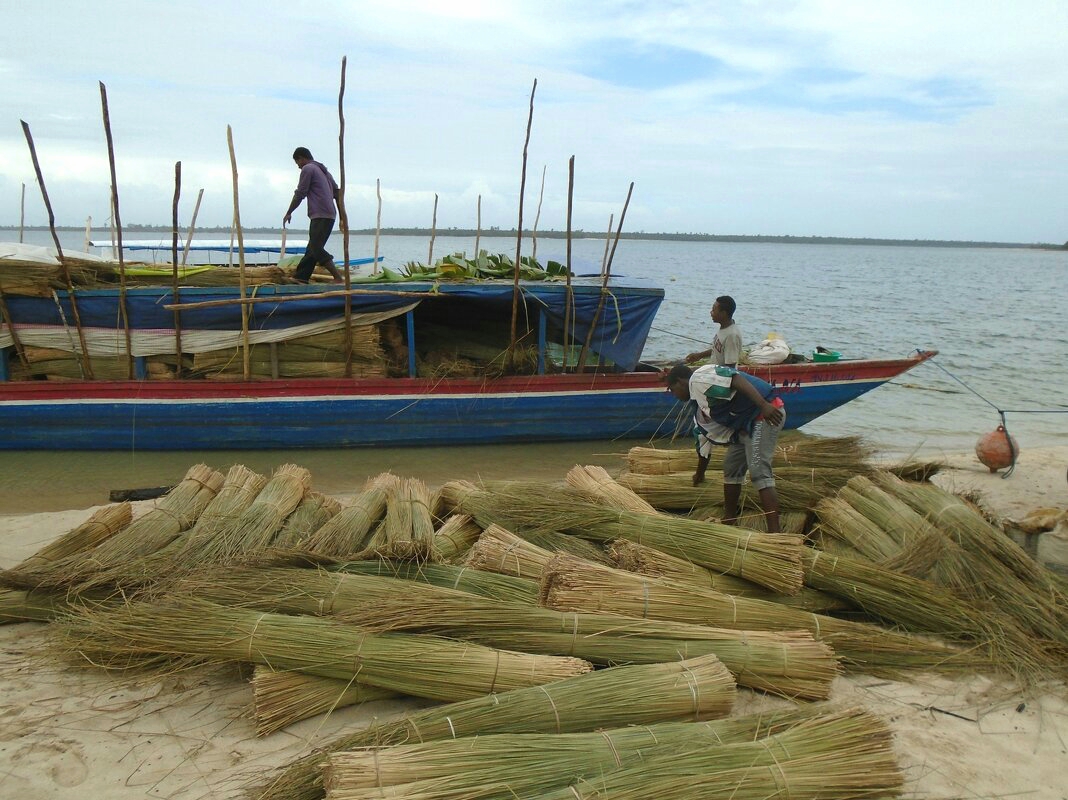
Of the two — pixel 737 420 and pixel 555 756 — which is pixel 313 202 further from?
pixel 555 756

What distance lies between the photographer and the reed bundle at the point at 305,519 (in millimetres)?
5043

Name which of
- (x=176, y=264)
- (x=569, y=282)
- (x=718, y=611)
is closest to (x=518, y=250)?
(x=569, y=282)

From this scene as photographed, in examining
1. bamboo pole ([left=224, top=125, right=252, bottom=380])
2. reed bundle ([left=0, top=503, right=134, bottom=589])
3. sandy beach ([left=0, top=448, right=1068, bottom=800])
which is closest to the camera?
sandy beach ([left=0, top=448, right=1068, bottom=800])

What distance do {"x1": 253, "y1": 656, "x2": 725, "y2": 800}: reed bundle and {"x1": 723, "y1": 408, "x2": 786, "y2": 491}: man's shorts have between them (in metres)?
2.18

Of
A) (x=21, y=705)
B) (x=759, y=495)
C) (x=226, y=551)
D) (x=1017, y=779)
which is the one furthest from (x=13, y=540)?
(x=1017, y=779)

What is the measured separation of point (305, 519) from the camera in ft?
17.6

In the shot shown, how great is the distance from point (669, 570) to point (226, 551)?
2532mm

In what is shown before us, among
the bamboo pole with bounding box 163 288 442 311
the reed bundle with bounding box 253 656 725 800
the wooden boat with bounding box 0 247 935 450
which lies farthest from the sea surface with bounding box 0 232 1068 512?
the reed bundle with bounding box 253 656 725 800

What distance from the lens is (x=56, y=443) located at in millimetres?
9398

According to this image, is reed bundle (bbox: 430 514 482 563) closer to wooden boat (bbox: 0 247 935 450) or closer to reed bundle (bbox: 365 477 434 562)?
reed bundle (bbox: 365 477 434 562)

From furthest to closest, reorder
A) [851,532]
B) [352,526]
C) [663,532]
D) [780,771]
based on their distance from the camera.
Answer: [851,532], [352,526], [663,532], [780,771]

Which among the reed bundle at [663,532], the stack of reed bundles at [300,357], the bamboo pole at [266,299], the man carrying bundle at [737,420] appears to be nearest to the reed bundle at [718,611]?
the reed bundle at [663,532]

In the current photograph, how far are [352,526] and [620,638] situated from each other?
2083 millimetres

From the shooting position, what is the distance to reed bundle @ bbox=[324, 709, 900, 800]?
8.75ft
